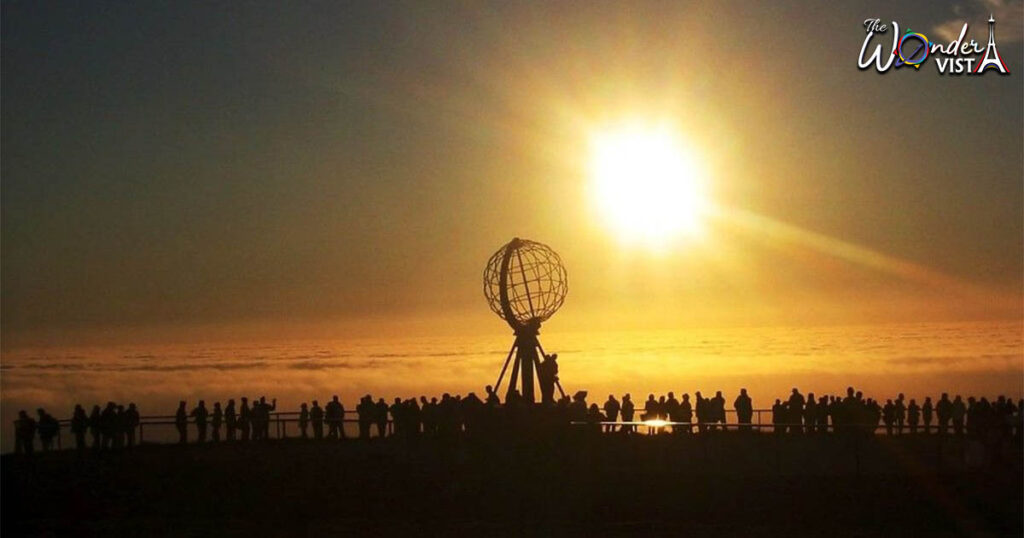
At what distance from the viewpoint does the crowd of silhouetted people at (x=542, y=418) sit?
2756 cm

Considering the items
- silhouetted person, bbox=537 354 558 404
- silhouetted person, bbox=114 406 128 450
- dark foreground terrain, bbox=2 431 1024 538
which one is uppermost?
silhouetted person, bbox=537 354 558 404

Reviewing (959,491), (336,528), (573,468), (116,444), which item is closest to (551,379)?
(573,468)

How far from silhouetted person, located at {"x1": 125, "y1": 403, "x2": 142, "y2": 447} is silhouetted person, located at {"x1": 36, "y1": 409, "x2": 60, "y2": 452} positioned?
6.71 ft

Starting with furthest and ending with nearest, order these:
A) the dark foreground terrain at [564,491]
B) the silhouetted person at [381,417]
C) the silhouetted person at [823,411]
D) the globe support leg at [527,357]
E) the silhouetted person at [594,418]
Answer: the globe support leg at [527,357] → the silhouetted person at [381,417] → the silhouetted person at [823,411] → the silhouetted person at [594,418] → the dark foreground terrain at [564,491]

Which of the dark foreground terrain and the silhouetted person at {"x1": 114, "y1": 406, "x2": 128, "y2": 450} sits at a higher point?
the silhouetted person at {"x1": 114, "y1": 406, "x2": 128, "y2": 450}

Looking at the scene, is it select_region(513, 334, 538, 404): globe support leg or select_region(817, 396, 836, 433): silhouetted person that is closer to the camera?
select_region(817, 396, 836, 433): silhouetted person

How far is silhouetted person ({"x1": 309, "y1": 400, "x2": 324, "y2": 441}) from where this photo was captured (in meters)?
37.2

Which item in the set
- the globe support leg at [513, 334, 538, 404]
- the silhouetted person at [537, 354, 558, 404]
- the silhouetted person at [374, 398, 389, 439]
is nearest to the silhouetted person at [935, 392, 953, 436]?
the silhouetted person at [537, 354, 558, 404]

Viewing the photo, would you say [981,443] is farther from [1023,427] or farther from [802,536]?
[802,536]

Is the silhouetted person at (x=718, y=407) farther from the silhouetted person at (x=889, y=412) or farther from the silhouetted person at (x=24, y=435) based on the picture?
the silhouetted person at (x=24, y=435)

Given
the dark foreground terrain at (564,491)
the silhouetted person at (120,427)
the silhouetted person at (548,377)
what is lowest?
A: the dark foreground terrain at (564,491)

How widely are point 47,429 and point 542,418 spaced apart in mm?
16634

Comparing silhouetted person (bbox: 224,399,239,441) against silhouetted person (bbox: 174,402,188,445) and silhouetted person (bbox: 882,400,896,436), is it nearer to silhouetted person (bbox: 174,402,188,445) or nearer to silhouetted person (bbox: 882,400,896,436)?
silhouetted person (bbox: 174,402,188,445)

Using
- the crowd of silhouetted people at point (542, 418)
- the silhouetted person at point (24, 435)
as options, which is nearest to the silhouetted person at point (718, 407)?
the crowd of silhouetted people at point (542, 418)
